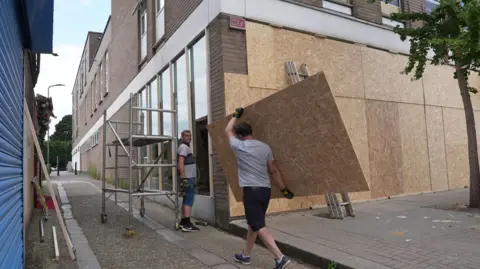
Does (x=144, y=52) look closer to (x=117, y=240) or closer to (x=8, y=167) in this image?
(x=117, y=240)

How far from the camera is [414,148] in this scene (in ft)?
30.2

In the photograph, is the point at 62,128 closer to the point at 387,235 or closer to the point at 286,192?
the point at 286,192

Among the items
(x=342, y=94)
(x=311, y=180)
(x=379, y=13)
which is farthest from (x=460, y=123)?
(x=311, y=180)

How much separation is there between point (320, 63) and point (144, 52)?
6.76m

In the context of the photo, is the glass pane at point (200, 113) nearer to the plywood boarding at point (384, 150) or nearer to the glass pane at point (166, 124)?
the glass pane at point (166, 124)

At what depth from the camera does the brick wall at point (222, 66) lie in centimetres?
659

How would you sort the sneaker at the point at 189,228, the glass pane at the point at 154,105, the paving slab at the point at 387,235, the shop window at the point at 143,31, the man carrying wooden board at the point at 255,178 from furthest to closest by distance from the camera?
the shop window at the point at 143,31 → the glass pane at the point at 154,105 → the sneaker at the point at 189,228 → the man carrying wooden board at the point at 255,178 → the paving slab at the point at 387,235

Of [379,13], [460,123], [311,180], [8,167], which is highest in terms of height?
[379,13]

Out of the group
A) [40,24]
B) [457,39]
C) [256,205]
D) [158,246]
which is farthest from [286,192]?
[457,39]

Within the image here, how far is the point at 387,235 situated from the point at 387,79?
16.5 feet

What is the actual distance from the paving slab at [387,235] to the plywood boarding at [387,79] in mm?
2718

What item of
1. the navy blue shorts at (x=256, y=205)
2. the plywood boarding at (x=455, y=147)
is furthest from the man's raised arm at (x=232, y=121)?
the plywood boarding at (x=455, y=147)

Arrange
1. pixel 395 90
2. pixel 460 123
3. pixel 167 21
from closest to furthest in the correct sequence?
pixel 395 90 → pixel 167 21 → pixel 460 123

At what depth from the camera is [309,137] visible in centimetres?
394
